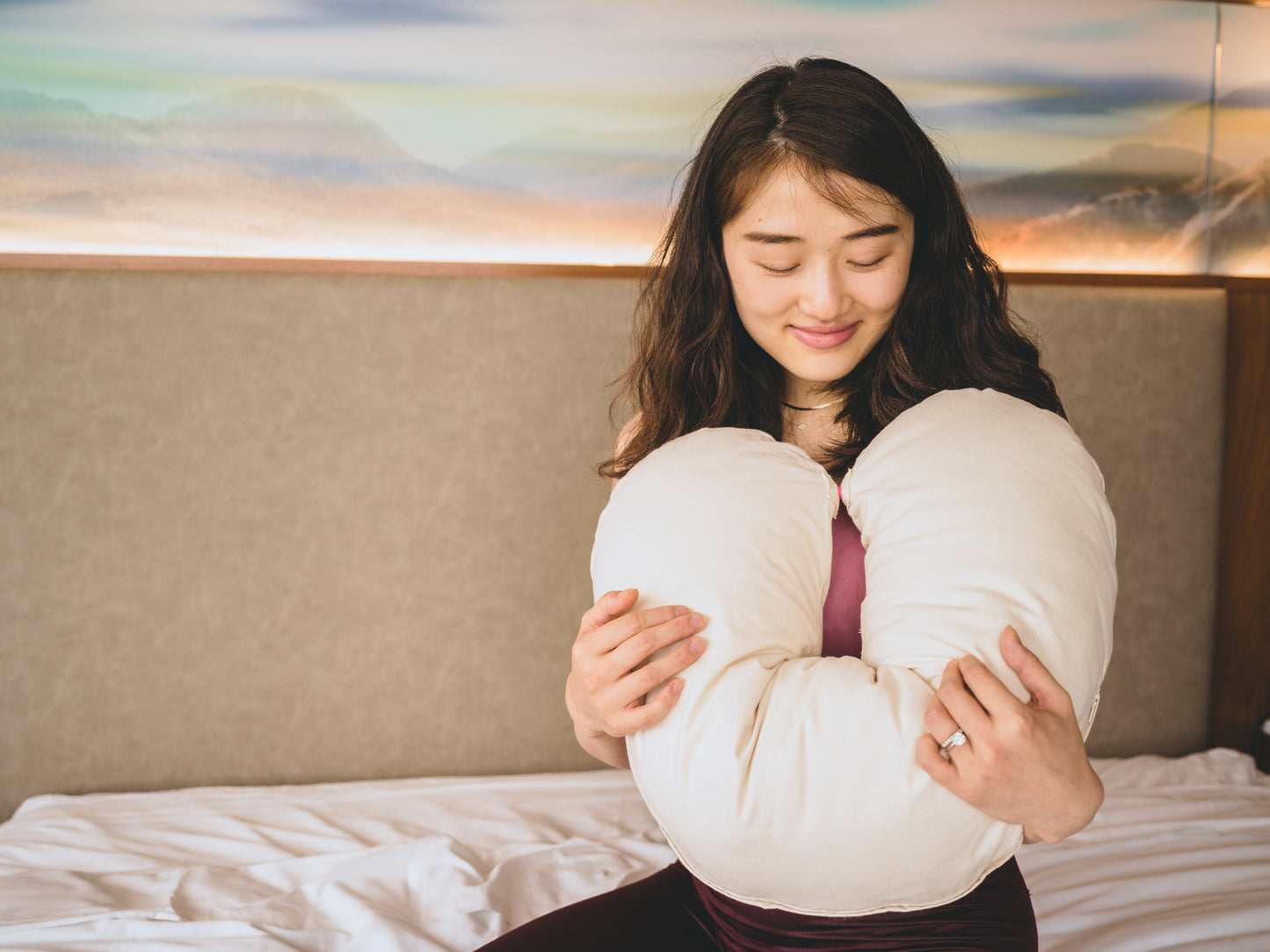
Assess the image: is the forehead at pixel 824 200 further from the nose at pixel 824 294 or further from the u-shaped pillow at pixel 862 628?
the u-shaped pillow at pixel 862 628

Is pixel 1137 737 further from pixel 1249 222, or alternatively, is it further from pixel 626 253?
pixel 626 253

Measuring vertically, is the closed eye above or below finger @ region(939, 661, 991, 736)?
above

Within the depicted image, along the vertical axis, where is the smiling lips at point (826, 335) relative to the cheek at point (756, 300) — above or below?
below

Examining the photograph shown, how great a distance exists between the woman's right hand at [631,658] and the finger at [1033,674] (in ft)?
0.75

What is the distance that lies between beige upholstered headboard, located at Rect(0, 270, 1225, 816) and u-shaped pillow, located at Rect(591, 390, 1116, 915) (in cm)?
85

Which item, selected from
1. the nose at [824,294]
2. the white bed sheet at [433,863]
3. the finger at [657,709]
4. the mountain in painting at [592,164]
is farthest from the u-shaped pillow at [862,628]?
the mountain in painting at [592,164]

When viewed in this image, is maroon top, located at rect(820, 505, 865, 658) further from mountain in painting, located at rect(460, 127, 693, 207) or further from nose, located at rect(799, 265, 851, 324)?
mountain in painting, located at rect(460, 127, 693, 207)

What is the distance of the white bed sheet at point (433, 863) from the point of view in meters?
1.07

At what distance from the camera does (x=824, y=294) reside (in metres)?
→ 0.88

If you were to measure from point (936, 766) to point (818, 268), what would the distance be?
48 centimetres

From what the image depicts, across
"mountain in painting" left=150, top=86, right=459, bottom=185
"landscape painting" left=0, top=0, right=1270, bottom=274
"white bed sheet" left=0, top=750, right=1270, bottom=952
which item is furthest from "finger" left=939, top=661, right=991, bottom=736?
"mountain in painting" left=150, top=86, right=459, bottom=185

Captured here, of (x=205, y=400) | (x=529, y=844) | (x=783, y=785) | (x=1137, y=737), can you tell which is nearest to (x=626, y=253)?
(x=205, y=400)

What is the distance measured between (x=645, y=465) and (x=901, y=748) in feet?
1.11

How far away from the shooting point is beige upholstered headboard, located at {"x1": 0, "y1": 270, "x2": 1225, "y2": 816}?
150 cm
